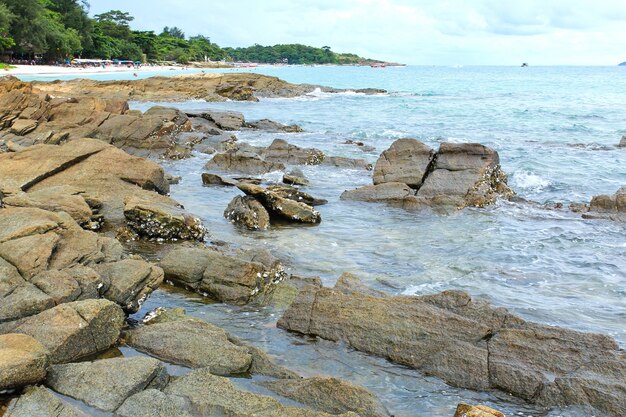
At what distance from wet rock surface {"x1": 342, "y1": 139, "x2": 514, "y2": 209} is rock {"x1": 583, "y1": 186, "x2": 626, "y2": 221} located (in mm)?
2667

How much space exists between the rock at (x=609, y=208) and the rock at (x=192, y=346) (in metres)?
13.1

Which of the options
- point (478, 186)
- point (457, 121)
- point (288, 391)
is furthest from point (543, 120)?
point (288, 391)

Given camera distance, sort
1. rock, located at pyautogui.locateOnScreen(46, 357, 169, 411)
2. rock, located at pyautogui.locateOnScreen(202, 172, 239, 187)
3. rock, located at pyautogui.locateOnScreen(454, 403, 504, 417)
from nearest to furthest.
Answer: rock, located at pyautogui.locateOnScreen(454, 403, 504, 417)
rock, located at pyautogui.locateOnScreen(46, 357, 169, 411)
rock, located at pyautogui.locateOnScreen(202, 172, 239, 187)

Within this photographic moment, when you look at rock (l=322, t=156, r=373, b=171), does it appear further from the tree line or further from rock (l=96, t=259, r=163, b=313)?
the tree line

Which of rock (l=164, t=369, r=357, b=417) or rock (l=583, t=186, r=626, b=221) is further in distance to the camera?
rock (l=583, t=186, r=626, b=221)

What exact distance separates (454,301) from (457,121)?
4067 cm

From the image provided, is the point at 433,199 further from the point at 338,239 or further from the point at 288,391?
the point at 288,391

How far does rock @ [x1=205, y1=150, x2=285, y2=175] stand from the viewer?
2375cm

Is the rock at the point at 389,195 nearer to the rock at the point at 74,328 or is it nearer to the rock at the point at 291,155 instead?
the rock at the point at 291,155

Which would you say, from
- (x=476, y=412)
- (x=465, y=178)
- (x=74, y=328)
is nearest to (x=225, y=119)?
(x=465, y=178)

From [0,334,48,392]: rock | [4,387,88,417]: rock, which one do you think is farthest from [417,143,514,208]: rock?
[4,387,88,417]: rock

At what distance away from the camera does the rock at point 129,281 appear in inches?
351

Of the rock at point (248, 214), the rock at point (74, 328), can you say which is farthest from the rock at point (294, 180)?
the rock at point (74, 328)

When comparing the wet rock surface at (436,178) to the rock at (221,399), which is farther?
the wet rock surface at (436,178)
